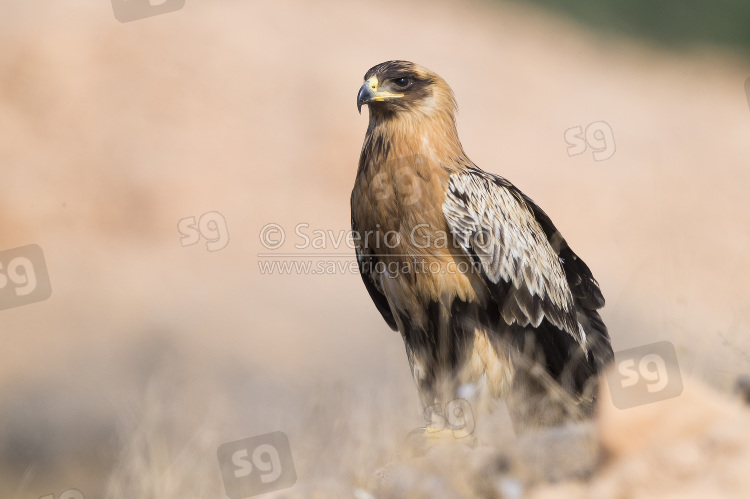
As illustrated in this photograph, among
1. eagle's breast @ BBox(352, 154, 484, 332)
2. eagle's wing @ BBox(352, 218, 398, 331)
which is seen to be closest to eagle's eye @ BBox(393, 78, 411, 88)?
eagle's breast @ BBox(352, 154, 484, 332)

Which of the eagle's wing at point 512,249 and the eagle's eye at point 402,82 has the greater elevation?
the eagle's eye at point 402,82

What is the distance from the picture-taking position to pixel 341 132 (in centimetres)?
1652

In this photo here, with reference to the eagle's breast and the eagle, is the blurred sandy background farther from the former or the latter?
the eagle's breast

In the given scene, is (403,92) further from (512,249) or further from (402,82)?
(512,249)

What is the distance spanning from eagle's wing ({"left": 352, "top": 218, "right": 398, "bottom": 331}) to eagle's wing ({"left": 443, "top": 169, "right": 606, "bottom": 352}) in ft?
2.20

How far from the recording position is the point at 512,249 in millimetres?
5055

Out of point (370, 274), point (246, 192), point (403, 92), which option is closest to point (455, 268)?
point (370, 274)

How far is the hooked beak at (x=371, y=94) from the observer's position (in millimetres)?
4883

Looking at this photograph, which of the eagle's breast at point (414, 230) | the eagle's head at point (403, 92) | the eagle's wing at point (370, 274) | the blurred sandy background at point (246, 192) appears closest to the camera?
the eagle's breast at point (414, 230)

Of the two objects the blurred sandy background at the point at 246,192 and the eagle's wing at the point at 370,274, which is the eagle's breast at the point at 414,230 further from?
the blurred sandy background at the point at 246,192

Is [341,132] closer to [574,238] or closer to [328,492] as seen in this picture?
[574,238]

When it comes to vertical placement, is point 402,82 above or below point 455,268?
above

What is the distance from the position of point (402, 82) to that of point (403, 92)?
70 mm

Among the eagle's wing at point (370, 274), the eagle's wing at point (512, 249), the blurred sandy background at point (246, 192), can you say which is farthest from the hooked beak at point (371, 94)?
the blurred sandy background at point (246, 192)
